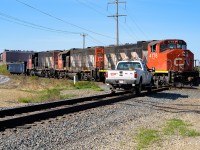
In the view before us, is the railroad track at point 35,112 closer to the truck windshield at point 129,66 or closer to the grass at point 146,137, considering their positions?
the grass at point 146,137

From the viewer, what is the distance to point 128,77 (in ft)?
55.7

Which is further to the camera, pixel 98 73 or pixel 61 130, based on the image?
pixel 98 73

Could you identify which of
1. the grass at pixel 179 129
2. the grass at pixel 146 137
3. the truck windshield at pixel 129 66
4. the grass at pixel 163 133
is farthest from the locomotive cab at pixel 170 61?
the grass at pixel 146 137

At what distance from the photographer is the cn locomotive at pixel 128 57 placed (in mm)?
24219

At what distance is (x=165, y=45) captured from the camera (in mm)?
24500

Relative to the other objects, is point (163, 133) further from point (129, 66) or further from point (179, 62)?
point (179, 62)

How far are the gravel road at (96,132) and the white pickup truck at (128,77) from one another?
5519 millimetres

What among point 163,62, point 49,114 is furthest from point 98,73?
point 49,114

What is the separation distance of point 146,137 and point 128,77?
32.3 ft

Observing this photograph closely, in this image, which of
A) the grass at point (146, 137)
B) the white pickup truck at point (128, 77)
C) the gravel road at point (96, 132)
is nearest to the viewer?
the gravel road at point (96, 132)

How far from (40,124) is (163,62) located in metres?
16.8

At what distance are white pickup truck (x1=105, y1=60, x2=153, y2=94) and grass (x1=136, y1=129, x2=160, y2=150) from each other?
9.01 m

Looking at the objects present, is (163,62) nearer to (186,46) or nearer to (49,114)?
(186,46)

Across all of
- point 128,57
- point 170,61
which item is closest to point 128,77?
point 170,61
